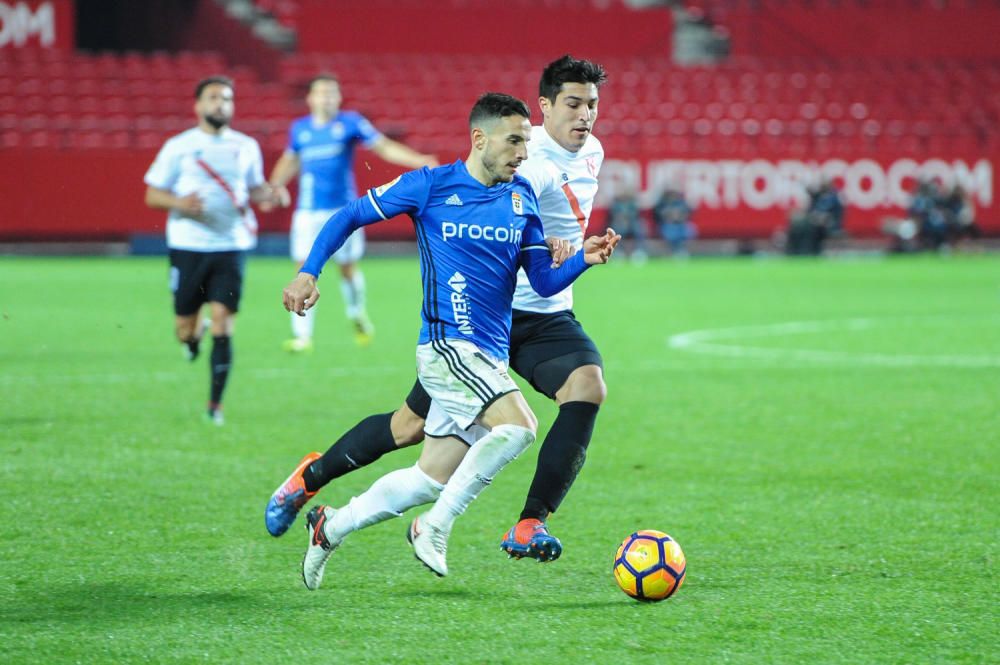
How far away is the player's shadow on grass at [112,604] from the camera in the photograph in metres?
4.54

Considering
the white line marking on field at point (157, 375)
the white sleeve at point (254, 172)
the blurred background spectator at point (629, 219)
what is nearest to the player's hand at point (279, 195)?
the white sleeve at point (254, 172)

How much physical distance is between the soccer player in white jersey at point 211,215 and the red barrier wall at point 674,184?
628 inches

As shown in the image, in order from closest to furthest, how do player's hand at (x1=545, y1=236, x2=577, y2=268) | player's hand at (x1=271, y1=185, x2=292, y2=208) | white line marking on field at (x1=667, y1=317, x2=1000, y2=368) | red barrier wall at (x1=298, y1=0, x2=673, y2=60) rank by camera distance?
player's hand at (x1=545, y1=236, x2=577, y2=268)
player's hand at (x1=271, y1=185, x2=292, y2=208)
white line marking on field at (x1=667, y1=317, x2=1000, y2=368)
red barrier wall at (x1=298, y1=0, x2=673, y2=60)

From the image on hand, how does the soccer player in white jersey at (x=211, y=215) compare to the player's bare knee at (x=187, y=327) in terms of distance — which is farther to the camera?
the player's bare knee at (x=187, y=327)

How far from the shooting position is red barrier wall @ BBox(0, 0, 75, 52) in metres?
30.0

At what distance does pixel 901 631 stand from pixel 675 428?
14.3 ft

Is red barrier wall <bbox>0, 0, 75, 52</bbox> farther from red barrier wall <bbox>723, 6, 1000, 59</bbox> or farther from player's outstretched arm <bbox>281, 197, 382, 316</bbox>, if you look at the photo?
player's outstretched arm <bbox>281, 197, 382, 316</bbox>

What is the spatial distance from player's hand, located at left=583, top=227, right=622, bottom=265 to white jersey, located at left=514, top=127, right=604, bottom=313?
0.87m

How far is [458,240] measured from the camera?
5.05 m

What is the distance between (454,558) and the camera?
215 inches

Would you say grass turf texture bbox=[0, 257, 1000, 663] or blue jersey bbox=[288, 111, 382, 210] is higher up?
blue jersey bbox=[288, 111, 382, 210]

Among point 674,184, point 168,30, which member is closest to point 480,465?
point 674,184

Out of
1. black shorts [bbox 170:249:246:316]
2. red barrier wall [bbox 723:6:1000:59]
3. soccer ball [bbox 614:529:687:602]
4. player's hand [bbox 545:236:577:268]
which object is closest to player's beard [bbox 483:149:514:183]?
player's hand [bbox 545:236:577:268]

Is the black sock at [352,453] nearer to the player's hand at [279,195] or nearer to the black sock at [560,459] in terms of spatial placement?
the black sock at [560,459]
